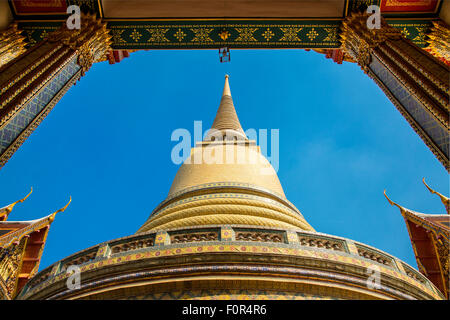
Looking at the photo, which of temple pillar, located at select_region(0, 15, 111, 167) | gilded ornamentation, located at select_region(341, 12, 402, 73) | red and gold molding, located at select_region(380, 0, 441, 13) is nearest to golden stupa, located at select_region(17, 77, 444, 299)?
temple pillar, located at select_region(0, 15, 111, 167)

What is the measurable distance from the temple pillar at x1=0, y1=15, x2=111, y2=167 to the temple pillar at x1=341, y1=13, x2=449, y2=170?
6.42 m

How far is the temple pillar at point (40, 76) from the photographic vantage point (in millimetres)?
6105

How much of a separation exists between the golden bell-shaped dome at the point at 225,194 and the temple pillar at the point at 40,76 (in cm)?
322

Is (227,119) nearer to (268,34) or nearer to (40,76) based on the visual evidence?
(268,34)

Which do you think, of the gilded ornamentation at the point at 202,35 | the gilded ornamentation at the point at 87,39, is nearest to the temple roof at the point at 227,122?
→ the gilded ornamentation at the point at 202,35

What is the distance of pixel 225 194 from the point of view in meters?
8.84

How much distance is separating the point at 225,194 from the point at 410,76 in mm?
4575

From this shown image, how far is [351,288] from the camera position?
18.1ft

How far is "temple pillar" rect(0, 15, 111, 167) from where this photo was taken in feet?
20.0

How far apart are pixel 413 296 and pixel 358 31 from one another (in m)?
6.06

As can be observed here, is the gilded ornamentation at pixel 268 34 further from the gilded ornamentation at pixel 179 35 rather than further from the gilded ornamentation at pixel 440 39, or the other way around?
the gilded ornamentation at pixel 440 39

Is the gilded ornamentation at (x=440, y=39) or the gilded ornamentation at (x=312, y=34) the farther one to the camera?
the gilded ornamentation at (x=312, y=34)

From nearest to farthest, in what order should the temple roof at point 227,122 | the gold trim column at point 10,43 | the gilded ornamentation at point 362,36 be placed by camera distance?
the gilded ornamentation at point 362,36 → the gold trim column at point 10,43 → the temple roof at point 227,122

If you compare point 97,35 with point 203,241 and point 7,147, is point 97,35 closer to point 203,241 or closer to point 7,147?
point 7,147
